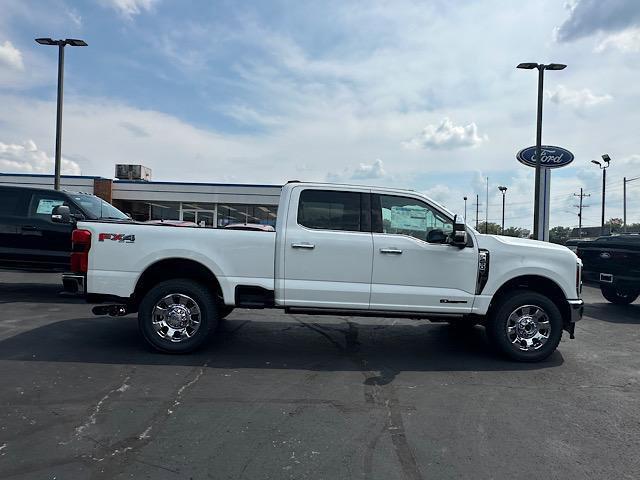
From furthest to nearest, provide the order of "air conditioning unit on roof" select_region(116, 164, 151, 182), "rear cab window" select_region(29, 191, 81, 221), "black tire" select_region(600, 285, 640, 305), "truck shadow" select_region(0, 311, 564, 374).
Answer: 1. "air conditioning unit on roof" select_region(116, 164, 151, 182)
2. "black tire" select_region(600, 285, 640, 305)
3. "rear cab window" select_region(29, 191, 81, 221)
4. "truck shadow" select_region(0, 311, 564, 374)

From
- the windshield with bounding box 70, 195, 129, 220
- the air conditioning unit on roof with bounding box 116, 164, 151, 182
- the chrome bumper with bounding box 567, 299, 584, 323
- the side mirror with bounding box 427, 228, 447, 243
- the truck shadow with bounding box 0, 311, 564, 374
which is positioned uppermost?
the air conditioning unit on roof with bounding box 116, 164, 151, 182

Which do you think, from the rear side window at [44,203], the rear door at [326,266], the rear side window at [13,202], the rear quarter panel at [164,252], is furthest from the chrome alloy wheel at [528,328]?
the rear side window at [13,202]

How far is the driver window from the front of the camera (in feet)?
20.8

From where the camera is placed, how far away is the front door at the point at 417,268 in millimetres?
6215

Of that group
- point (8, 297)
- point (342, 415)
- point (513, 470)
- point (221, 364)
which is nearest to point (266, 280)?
point (221, 364)

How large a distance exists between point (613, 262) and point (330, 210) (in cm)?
709

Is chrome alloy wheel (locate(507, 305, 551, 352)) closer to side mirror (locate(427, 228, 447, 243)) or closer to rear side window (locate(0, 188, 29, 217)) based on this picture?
side mirror (locate(427, 228, 447, 243))

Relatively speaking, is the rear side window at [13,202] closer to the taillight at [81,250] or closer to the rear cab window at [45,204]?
the rear cab window at [45,204]

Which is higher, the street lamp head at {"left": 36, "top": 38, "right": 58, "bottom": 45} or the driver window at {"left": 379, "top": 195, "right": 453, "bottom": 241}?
the street lamp head at {"left": 36, "top": 38, "right": 58, "bottom": 45}

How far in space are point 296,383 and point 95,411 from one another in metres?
1.91

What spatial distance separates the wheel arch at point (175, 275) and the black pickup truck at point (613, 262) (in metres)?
8.04

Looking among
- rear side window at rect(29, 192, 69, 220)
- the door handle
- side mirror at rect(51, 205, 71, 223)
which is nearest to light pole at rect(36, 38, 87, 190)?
rear side window at rect(29, 192, 69, 220)

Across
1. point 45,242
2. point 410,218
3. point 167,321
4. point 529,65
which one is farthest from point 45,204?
point 529,65

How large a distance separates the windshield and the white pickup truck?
4469 millimetres
